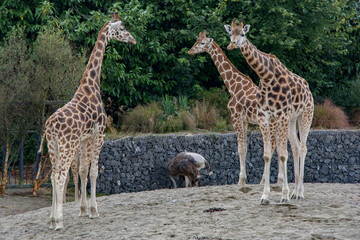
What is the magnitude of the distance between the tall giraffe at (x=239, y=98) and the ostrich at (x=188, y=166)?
6.98ft

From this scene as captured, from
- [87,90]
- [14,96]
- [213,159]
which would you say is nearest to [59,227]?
[87,90]

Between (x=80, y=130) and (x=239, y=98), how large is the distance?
4038mm

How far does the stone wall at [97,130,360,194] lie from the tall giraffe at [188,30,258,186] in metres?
3.47

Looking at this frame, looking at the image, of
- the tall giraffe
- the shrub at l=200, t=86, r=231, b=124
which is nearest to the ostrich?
the tall giraffe

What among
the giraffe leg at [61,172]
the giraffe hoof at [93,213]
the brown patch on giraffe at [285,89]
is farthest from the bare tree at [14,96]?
the brown patch on giraffe at [285,89]

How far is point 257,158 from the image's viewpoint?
48.9 feet

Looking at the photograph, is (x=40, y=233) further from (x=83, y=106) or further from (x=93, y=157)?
(x=83, y=106)

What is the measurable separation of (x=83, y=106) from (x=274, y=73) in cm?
325

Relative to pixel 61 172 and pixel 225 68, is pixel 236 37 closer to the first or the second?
pixel 225 68

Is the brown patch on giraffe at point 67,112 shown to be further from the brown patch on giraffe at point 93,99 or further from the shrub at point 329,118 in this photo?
the shrub at point 329,118

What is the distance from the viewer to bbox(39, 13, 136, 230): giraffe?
7.90m

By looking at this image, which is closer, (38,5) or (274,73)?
(274,73)

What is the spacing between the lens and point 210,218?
8.21 metres

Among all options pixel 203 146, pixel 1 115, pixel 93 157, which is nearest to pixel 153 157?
pixel 203 146
